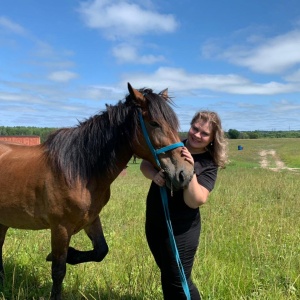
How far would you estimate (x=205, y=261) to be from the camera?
3816mm

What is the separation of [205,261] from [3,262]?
2644mm

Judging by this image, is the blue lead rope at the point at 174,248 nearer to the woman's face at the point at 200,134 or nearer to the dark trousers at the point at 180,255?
the dark trousers at the point at 180,255

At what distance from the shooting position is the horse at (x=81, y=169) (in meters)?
2.69

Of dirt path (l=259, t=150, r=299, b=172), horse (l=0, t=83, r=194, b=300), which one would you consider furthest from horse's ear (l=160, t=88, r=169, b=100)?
dirt path (l=259, t=150, r=299, b=172)

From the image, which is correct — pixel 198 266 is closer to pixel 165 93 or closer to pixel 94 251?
pixel 94 251

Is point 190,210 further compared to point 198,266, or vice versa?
point 198,266

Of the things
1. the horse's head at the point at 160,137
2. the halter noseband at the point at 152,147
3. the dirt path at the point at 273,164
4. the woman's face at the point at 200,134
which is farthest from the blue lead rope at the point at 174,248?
the dirt path at the point at 273,164

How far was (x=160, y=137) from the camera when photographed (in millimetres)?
2615

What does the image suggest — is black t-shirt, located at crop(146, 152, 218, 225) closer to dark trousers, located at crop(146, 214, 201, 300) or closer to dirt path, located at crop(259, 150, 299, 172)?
dark trousers, located at crop(146, 214, 201, 300)

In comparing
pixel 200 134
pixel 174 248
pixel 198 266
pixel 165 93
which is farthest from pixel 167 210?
pixel 198 266

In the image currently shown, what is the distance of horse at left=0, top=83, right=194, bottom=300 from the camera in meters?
2.69

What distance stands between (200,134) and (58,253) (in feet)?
5.91

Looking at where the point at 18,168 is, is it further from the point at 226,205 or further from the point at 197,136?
the point at 226,205

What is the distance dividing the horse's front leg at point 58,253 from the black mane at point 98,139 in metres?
0.52
